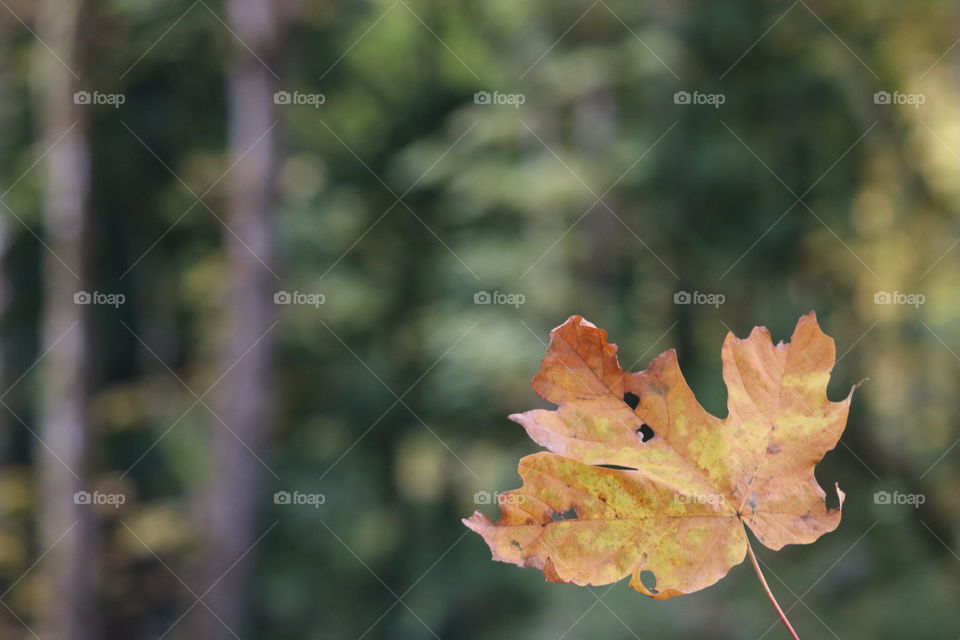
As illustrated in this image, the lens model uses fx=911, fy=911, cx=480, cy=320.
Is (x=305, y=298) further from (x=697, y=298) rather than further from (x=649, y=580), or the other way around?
(x=649, y=580)

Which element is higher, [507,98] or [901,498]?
[507,98]

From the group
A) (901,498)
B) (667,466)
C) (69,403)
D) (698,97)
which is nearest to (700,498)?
(667,466)

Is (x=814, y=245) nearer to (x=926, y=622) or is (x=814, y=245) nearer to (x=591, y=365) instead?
(x=926, y=622)

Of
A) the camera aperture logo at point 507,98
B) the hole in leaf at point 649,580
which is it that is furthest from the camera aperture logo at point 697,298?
the hole in leaf at point 649,580

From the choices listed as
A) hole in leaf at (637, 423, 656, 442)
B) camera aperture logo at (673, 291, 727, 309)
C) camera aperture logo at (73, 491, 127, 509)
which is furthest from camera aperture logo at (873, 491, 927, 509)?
camera aperture logo at (73, 491, 127, 509)

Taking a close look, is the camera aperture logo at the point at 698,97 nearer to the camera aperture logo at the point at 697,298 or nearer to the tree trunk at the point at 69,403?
the camera aperture logo at the point at 697,298
